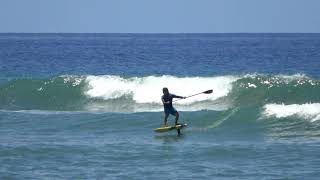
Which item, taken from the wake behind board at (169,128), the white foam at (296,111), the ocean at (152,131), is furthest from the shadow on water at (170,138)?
the white foam at (296,111)

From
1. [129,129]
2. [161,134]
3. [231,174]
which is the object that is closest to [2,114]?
[129,129]

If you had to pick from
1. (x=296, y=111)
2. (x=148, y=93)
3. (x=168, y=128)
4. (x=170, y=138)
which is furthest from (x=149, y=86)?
(x=170, y=138)

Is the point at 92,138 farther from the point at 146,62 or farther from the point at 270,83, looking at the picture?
the point at 146,62

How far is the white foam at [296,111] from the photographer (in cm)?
2367

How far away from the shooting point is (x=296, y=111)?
24375 mm

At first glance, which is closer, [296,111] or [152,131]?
[152,131]

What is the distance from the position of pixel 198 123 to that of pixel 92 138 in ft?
12.7

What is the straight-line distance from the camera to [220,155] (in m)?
18.3

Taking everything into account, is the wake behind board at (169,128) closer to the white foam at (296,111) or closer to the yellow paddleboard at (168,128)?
the yellow paddleboard at (168,128)

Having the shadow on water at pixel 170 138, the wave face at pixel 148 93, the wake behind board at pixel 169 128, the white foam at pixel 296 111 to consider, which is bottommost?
the shadow on water at pixel 170 138

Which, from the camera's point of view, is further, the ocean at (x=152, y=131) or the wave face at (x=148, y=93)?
the wave face at (x=148, y=93)

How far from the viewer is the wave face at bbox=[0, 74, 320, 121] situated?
2981 centimetres

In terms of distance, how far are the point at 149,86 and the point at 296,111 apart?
10.7m

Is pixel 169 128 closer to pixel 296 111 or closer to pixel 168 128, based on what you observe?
pixel 168 128
